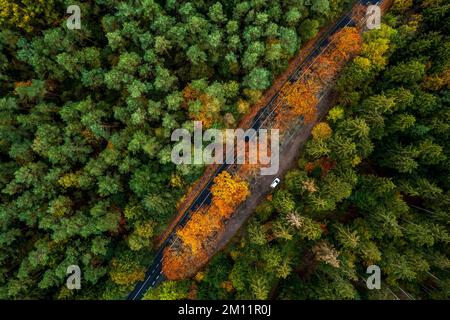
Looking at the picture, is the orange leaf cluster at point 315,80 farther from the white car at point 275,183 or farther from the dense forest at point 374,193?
the white car at point 275,183

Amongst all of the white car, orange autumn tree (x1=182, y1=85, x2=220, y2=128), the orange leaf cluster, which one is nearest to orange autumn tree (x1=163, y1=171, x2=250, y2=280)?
the white car

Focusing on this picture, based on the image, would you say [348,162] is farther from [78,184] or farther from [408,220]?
[78,184]

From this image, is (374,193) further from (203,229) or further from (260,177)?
(203,229)

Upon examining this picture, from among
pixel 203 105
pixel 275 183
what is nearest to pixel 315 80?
pixel 275 183

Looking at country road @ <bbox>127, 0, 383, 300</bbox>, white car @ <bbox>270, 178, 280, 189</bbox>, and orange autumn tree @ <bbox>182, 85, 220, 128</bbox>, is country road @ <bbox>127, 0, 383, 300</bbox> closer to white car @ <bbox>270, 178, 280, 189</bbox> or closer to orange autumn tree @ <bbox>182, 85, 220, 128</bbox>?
white car @ <bbox>270, 178, 280, 189</bbox>

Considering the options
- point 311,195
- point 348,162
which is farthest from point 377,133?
point 311,195
